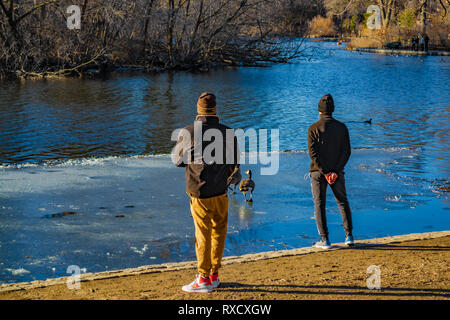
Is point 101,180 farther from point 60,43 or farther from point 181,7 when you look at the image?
point 181,7

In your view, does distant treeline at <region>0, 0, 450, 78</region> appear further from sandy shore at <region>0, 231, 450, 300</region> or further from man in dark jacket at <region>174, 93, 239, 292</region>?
man in dark jacket at <region>174, 93, 239, 292</region>

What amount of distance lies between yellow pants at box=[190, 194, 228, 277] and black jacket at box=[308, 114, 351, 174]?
5.70 ft

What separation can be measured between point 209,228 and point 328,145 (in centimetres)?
205

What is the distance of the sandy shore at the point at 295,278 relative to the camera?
16.8 ft

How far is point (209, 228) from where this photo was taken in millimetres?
5129

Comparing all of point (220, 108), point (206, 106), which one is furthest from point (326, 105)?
point (220, 108)

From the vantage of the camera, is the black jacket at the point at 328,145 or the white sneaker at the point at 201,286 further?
the black jacket at the point at 328,145

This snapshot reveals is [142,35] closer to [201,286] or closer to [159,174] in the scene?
[159,174]

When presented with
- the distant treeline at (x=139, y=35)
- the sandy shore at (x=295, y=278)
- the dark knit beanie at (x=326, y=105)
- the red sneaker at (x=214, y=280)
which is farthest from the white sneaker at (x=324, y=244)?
the distant treeline at (x=139, y=35)

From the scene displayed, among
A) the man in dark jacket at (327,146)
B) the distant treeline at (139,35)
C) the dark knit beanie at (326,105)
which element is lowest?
the man in dark jacket at (327,146)

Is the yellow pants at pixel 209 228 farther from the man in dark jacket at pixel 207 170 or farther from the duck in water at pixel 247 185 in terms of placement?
the duck in water at pixel 247 185

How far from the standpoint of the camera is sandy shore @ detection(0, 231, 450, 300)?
5133mm

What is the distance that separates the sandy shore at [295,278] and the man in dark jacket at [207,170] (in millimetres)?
408

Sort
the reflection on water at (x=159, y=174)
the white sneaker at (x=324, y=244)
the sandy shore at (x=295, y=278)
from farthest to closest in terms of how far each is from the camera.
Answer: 1. the reflection on water at (x=159, y=174)
2. the white sneaker at (x=324, y=244)
3. the sandy shore at (x=295, y=278)
